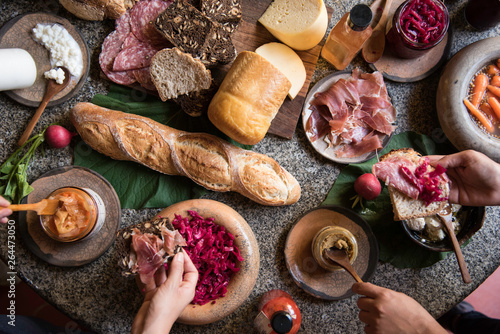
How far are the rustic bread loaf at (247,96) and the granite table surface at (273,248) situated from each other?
224mm

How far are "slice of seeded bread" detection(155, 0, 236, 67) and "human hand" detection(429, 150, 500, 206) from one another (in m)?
1.03

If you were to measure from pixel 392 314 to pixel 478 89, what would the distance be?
3.38 feet

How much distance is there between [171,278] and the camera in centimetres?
112

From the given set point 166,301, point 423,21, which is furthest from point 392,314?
point 423,21

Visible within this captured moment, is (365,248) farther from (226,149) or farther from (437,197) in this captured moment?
(226,149)

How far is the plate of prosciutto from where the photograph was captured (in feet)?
5.10

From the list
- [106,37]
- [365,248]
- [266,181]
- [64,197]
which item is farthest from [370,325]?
[106,37]

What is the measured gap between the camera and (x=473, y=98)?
5.08 ft

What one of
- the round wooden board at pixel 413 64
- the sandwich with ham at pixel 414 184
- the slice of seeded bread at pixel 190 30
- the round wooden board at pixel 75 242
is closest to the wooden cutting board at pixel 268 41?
the slice of seeded bread at pixel 190 30

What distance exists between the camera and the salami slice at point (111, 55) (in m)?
1.52

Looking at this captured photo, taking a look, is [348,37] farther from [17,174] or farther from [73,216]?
[17,174]

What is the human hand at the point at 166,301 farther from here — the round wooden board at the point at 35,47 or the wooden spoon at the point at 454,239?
the wooden spoon at the point at 454,239

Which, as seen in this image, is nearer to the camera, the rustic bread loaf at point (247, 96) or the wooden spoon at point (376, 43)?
the rustic bread loaf at point (247, 96)

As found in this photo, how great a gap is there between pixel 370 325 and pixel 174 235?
84 cm
